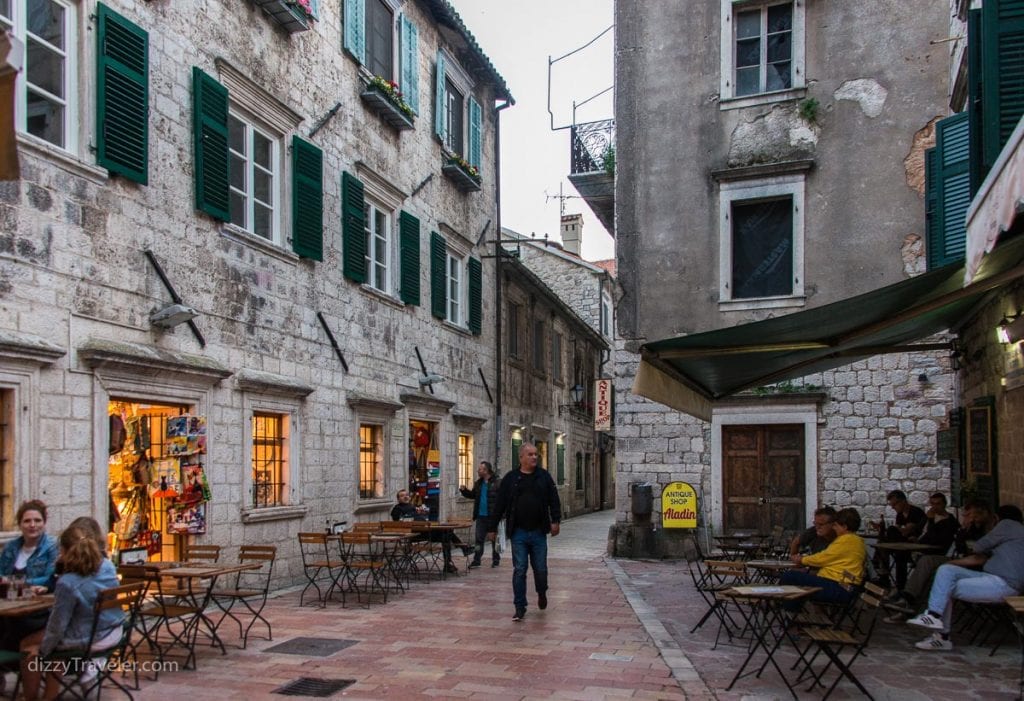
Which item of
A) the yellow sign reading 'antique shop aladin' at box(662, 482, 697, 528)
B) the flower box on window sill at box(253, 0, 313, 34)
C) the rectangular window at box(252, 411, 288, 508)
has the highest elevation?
the flower box on window sill at box(253, 0, 313, 34)

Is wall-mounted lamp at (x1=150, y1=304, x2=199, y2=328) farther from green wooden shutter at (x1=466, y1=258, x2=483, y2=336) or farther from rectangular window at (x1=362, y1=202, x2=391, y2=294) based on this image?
green wooden shutter at (x1=466, y1=258, x2=483, y2=336)

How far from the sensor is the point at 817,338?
7699 mm

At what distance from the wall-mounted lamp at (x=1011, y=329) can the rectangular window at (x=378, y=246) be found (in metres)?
8.54

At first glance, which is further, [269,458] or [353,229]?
[353,229]

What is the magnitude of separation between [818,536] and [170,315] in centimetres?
646

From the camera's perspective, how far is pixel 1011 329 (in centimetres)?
786

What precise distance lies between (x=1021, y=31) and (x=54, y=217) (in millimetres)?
7898

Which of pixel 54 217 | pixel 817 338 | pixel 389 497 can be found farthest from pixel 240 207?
pixel 817 338

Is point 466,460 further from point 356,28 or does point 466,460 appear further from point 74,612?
point 74,612

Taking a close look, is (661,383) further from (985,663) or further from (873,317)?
(985,663)

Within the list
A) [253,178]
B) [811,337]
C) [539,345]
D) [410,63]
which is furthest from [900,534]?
[539,345]

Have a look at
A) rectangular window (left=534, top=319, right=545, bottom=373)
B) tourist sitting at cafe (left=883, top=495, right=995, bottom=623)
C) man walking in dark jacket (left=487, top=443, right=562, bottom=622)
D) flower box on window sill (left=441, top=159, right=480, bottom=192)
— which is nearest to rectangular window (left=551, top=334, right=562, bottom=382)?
rectangular window (left=534, top=319, right=545, bottom=373)

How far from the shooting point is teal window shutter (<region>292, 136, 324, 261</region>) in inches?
453

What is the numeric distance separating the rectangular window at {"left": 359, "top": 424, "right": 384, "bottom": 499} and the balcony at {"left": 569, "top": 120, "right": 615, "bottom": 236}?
6.60m
